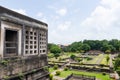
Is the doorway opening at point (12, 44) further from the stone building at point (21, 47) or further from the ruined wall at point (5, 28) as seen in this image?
the ruined wall at point (5, 28)

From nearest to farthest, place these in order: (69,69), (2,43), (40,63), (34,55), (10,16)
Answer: (2,43), (10,16), (34,55), (40,63), (69,69)

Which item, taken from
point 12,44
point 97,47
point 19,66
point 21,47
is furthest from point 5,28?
point 97,47

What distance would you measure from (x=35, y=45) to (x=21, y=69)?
2.89m

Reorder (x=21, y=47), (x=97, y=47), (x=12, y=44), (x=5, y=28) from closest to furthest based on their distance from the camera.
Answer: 1. (x=5, y=28)
2. (x=12, y=44)
3. (x=21, y=47)
4. (x=97, y=47)

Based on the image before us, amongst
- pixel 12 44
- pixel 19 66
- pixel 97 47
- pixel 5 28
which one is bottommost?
pixel 19 66

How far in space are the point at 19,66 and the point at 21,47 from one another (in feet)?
5.10

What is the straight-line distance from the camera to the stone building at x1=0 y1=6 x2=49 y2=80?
10.3m

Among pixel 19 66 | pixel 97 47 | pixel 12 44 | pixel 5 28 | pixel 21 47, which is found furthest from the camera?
pixel 97 47

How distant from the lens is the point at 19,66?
11797 mm

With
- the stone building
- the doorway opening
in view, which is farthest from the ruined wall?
the doorway opening

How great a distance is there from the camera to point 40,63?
49.2 feet

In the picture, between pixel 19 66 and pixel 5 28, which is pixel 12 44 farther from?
pixel 19 66

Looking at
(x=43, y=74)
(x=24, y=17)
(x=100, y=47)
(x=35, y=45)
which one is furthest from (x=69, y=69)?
(x=100, y=47)

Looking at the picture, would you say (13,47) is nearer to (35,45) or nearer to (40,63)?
(35,45)
